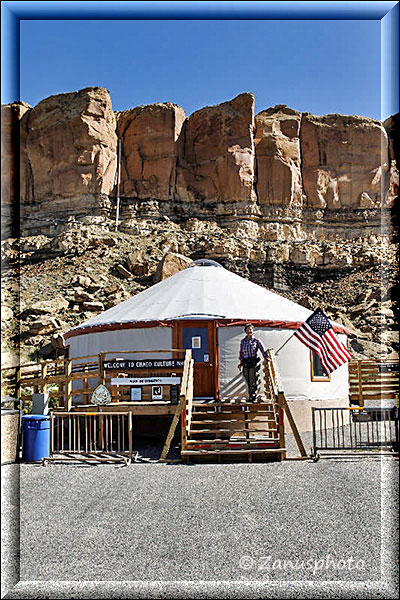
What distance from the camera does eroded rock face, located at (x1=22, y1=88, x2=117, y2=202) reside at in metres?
49.4

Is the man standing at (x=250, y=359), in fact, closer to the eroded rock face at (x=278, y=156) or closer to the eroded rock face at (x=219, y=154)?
the eroded rock face at (x=219, y=154)

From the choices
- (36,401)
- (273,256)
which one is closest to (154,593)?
(36,401)

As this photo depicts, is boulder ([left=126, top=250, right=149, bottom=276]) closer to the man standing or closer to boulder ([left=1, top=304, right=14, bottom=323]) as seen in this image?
the man standing

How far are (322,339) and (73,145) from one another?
4539cm

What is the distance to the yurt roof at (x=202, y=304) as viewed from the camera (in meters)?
11.1

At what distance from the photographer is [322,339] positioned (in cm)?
899

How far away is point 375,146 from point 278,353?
1982 inches

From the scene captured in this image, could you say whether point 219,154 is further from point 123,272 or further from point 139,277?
point 139,277

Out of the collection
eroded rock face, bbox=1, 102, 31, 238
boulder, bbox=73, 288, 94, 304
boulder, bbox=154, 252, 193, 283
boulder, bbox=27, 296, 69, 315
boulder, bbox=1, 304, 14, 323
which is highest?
boulder, bbox=154, 252, 193, 283

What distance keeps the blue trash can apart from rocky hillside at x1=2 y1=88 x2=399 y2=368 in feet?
88.3

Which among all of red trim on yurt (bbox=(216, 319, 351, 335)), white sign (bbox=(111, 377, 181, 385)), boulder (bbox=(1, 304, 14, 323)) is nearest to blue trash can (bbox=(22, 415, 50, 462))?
white sign (bbox=(111, 377, 181, 385))

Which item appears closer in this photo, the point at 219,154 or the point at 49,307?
the point at 49,307

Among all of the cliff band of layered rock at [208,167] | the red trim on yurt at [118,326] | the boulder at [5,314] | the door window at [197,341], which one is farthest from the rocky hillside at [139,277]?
the boulder at [5,314]

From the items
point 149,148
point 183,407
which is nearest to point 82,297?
point 183,407
